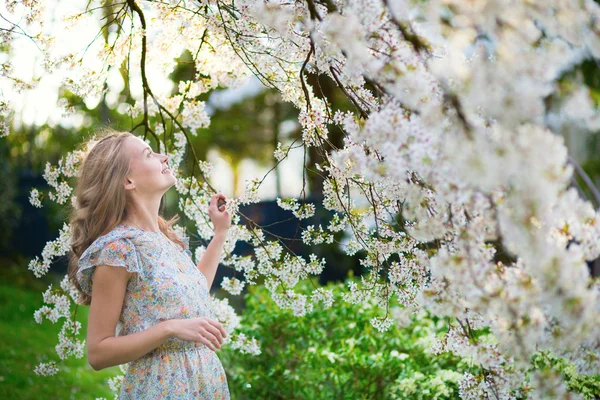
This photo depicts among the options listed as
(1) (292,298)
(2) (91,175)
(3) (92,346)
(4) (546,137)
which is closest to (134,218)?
(2) (91,175)

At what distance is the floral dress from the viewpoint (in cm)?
191

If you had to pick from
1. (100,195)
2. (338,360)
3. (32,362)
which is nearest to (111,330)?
(100,195)

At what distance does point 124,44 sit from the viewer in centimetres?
303

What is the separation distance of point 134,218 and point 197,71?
1322mm

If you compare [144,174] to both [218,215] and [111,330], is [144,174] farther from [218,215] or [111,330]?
[111,330]

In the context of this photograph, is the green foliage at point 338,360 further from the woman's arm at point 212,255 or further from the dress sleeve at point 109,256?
the dress sleeve at point 109,256

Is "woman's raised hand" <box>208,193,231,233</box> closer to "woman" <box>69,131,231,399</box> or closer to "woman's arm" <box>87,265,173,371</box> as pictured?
"woman" <box>69,131,231,399</box>

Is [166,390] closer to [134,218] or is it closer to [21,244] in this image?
[134,218]

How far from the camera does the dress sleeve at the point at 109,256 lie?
1.89 metres

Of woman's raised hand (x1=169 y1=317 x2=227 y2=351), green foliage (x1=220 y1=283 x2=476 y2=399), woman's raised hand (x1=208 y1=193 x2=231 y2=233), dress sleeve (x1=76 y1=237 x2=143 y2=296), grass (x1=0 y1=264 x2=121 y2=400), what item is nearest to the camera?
woman's raised hand (x1=169 y1=317 x2=227 y2=351)

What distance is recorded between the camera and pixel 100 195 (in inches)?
83.8

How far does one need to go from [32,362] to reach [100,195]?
3.87 metres

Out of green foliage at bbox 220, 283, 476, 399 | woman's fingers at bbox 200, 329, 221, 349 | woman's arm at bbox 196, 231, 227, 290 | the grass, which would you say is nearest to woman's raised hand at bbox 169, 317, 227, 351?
woman's fingers at bbox 200, 329, 221, 349

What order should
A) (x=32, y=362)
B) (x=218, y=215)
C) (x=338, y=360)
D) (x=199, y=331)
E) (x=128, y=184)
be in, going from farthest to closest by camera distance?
(x=32, y=362) → (x=338, y=360) → (x=218, y=215) → (x=128, y=184) → (x=199, y=331)
